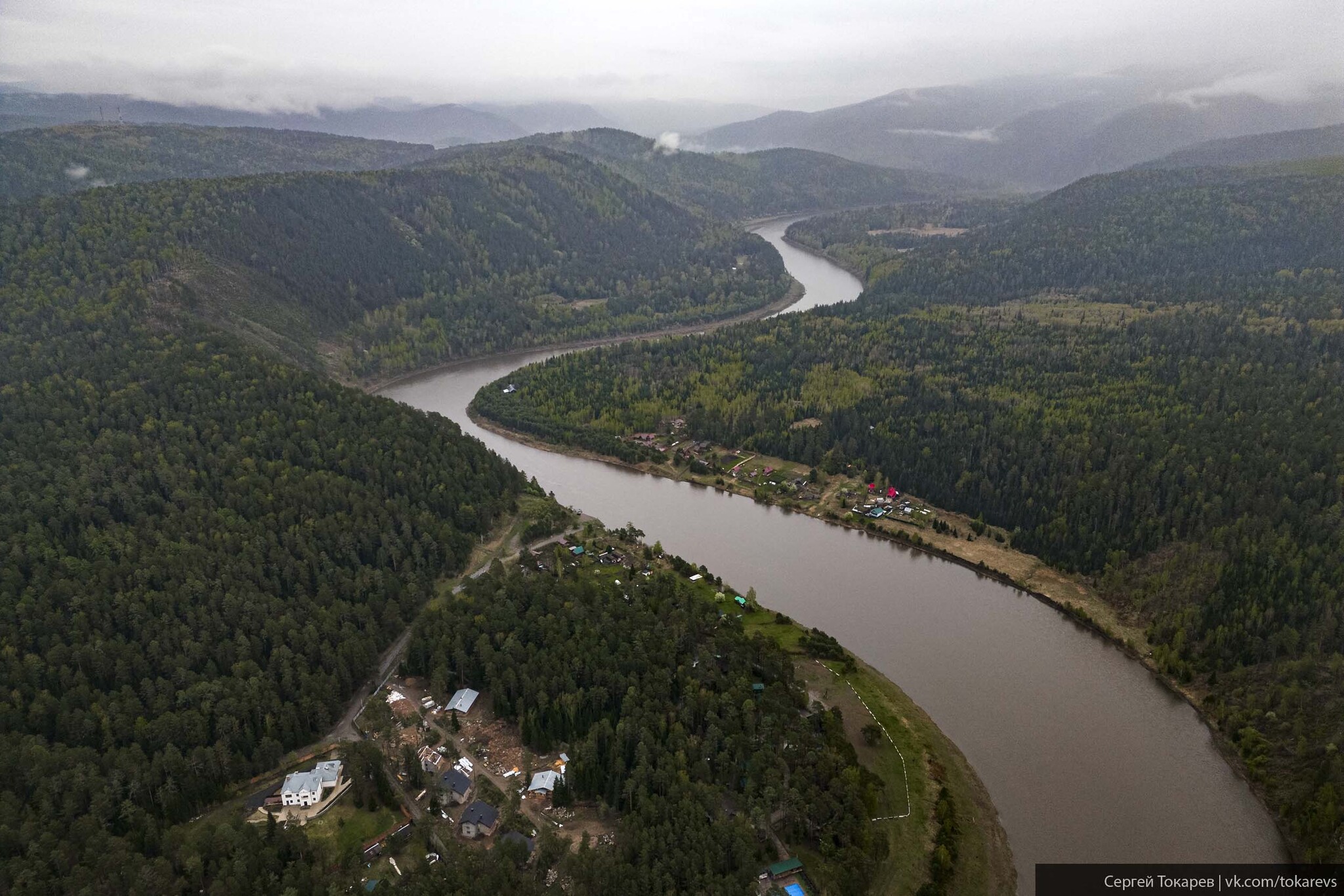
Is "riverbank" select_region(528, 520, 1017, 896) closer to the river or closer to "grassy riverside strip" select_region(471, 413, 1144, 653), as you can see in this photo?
the river

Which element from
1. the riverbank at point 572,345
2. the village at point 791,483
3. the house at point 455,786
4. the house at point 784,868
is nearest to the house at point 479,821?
the house at point 455,786

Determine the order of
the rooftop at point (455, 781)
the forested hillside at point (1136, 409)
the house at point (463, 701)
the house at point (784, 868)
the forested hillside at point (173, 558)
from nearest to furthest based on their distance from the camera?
the house at point (784, 868), the forested hillside at point (173, 558), the rooftop at point (455, 781), the house at point (463, 701), the forested hillside at point (1136, 409)

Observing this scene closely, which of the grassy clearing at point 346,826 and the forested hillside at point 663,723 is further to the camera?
the grassy clearing at point 346,826

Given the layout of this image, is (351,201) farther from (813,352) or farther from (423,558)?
(423,558)

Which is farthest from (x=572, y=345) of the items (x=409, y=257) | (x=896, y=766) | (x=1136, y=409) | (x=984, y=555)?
(x=896, y=766)

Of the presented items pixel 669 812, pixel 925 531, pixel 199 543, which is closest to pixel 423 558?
pixel 199 543

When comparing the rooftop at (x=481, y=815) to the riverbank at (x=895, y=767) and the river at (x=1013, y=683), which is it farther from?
the river at (x=1013, y=683)
